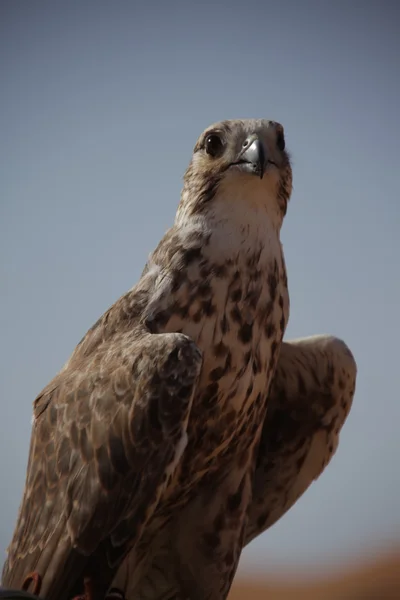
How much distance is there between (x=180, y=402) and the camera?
293cm

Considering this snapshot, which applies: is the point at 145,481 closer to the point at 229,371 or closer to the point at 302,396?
the point at 229,371

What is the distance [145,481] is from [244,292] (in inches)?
29.5

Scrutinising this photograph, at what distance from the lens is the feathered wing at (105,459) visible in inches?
114

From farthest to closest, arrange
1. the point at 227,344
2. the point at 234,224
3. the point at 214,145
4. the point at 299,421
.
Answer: the point at 299,421
the point at 214,145
the point at 234,224
the point at 227,344

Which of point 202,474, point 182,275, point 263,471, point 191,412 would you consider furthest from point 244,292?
point 263,471

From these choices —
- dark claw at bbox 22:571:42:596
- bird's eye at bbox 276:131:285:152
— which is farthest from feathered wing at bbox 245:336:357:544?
dark claw at bbox 22:571:42:596

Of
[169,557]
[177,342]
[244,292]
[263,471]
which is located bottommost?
[169,557]

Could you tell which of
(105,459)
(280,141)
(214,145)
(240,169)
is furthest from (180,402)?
(280,141)

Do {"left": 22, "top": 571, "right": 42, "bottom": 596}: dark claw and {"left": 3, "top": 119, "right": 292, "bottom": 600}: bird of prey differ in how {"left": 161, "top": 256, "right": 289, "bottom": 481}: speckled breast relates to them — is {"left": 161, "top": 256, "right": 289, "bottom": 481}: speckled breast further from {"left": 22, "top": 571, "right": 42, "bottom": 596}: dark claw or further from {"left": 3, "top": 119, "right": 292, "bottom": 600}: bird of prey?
{"left": 22, "top": 571, "right": 42, "bottom": 596}: dark claw

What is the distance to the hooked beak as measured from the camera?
3227mm

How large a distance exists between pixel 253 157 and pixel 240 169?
0.24 ft

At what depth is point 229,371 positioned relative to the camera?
319 cm

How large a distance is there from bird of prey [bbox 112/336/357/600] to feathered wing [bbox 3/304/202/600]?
3.02 feet

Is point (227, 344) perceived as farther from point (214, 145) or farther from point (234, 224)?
point (214, 145)
